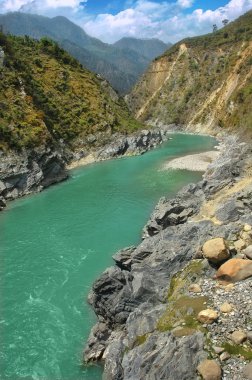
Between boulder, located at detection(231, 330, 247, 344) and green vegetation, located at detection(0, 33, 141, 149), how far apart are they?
60.8 metres

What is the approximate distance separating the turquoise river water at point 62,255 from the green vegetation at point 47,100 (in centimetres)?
1463

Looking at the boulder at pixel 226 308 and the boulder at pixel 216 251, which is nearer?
the boulder at pixel 226 308

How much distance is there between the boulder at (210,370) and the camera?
16.5m

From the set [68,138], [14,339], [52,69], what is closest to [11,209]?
[14,339]

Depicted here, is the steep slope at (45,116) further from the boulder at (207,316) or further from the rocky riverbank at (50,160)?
the boulder at (207,316)

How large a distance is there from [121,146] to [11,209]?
46.7m

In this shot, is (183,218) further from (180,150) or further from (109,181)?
(180,150)

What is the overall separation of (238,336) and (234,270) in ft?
15.5

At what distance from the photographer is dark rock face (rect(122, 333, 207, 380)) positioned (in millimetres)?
17312

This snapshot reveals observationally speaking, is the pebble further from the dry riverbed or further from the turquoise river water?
the dry riverbed

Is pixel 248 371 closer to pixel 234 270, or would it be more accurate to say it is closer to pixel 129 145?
pixel 234 270

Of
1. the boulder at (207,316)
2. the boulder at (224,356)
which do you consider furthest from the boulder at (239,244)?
the boulder at (224,356)

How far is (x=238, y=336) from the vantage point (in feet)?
58.3

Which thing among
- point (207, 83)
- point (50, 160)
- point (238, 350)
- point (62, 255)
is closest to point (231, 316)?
point (238, 350)
